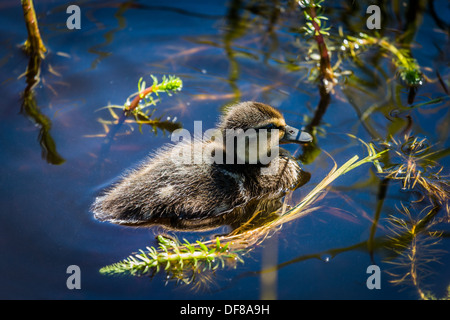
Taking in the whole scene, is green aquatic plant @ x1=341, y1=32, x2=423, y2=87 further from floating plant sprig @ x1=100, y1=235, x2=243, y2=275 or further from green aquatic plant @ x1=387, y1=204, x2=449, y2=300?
floating plant sprig @ x1=100, y1=235, x2=243, y2=275

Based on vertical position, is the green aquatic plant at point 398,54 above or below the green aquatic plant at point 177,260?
above

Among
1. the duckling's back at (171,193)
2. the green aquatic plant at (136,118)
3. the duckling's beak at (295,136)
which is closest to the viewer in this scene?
the duckling's back at (171,193)

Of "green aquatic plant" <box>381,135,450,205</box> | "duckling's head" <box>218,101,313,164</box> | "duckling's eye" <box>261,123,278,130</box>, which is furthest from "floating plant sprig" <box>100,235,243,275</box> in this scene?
"green aquatic plant" <box>381,135,450,205</box>

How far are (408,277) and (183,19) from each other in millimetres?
3260

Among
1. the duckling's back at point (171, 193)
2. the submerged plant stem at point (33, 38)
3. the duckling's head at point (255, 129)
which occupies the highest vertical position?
the submerged plant stem at point (33, 38)

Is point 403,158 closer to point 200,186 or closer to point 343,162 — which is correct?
point 343,162

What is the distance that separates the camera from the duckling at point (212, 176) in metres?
2.88

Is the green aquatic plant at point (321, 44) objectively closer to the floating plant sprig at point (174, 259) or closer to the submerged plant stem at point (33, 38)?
the floating plant sprig at point (174, 259)

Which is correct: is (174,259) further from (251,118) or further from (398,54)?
(398,54)

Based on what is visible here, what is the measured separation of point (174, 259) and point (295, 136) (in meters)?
1.31

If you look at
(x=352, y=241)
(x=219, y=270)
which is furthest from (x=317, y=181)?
(x=219, y=270)

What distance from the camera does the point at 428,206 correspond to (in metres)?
2.92

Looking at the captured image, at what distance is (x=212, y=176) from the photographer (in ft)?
9.96

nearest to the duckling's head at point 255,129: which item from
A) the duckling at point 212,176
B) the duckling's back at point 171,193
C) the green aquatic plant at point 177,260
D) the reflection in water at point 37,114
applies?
the duckling at point 212,176
